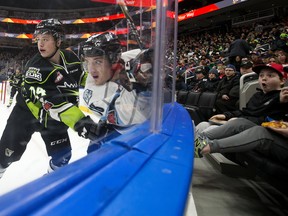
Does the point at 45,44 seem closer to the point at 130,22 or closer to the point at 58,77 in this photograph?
the point at 58,77

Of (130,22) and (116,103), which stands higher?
(130,22)

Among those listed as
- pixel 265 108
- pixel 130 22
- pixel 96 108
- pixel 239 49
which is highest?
pixel 239 49

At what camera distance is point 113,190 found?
33cm

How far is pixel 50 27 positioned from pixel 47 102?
0.14 metres

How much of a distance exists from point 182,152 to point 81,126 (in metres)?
0.23

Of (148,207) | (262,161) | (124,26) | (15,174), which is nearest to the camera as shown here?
(148,207)

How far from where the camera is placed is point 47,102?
511 mm

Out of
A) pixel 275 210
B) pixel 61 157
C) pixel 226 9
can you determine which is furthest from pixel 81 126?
pixel 226 9

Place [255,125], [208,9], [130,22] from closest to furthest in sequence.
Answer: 1. [130,22]
2. [255,125]
3. [208,9]

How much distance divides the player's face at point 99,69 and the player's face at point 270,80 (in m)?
1.16

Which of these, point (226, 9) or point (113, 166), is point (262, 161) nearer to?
point (113, 166)

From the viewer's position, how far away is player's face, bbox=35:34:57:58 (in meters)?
0.49

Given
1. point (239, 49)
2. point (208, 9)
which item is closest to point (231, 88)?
point (239, 49)

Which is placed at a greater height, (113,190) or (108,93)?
(108,93)
